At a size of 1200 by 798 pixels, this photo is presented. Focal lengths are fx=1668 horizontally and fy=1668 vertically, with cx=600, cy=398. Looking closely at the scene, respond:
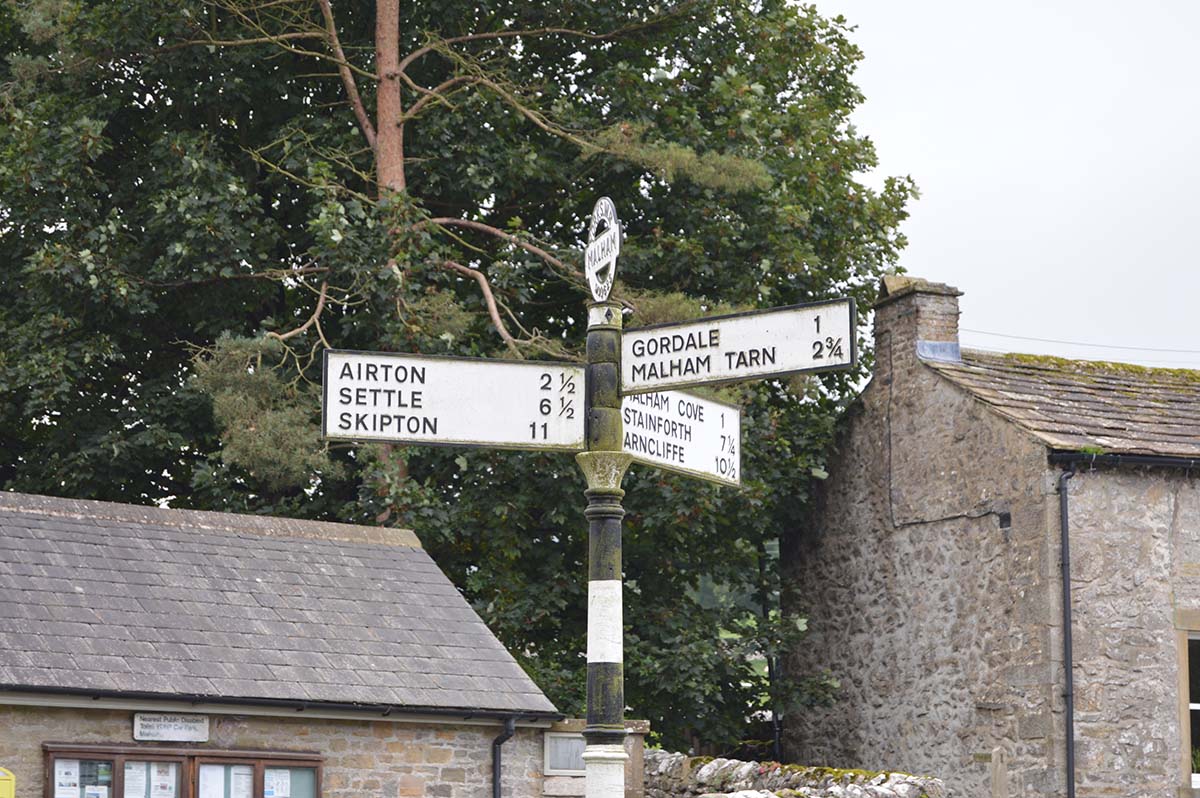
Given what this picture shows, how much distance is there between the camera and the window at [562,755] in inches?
634

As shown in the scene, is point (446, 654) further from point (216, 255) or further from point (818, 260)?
point (818, 260)

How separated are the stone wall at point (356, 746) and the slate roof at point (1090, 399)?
6.50 meters

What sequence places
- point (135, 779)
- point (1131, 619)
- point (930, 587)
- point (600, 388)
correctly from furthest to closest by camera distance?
point (930, 587) < point (1131, 619) < point (135, 779) < point (600, 388)

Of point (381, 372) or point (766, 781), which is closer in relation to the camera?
point (381, 372)

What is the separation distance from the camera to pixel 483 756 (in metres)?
15.7

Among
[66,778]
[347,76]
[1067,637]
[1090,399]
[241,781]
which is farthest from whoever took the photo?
[347,76]

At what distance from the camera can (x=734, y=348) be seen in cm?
659

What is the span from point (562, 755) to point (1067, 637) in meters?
5.37

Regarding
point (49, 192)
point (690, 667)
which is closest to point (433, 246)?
point (49, 192)

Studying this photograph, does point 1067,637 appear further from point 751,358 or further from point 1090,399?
point 751,358

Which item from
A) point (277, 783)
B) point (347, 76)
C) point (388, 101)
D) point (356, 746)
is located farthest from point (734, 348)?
point (347, 76)

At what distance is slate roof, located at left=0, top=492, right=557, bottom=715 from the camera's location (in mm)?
13945

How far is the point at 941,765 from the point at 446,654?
6315 mm

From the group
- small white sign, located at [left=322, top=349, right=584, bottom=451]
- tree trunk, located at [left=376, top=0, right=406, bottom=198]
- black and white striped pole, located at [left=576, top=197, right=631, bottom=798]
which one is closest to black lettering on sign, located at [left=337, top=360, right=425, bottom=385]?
small white sign, located at [left=322, top=349, right=584, bottom=451]
